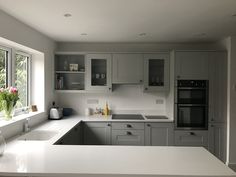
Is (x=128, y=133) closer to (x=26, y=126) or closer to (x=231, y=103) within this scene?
(x=26, y=126)

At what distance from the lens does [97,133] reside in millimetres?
3996

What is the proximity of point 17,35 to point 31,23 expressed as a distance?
310 millimetres

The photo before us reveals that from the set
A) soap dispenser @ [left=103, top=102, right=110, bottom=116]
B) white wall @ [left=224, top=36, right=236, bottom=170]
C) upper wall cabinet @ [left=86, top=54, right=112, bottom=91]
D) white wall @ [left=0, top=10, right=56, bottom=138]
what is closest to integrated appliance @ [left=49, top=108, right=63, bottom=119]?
white wall @ [left=0, top=10, right=56, bottom=138]

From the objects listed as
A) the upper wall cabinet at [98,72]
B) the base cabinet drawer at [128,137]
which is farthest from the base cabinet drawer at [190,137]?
the upper wall cabinet at [98,72]

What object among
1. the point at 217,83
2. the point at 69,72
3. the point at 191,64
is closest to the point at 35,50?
the point at 69,72

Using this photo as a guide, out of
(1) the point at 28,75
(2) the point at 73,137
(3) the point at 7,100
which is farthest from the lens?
(1) the point at 28,75

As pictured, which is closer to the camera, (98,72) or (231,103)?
(231,103)

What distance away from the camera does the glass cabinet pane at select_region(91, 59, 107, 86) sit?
4324 millimetres

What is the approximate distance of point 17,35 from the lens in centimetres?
284

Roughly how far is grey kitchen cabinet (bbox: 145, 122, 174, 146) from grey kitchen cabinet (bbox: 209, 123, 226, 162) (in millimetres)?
689

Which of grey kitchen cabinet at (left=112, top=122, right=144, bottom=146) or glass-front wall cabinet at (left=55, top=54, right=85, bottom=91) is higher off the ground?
glass-front wall cabinet at (left=55, top=54, right=85, bottom=91)

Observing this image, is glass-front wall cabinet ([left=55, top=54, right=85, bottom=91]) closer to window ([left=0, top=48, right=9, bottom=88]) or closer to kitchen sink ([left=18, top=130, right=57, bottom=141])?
window ([left=0, top=48, right=9, bottom=88])

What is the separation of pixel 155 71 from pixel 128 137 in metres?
1.31

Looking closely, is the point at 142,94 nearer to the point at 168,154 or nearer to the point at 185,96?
the point at 185,96
